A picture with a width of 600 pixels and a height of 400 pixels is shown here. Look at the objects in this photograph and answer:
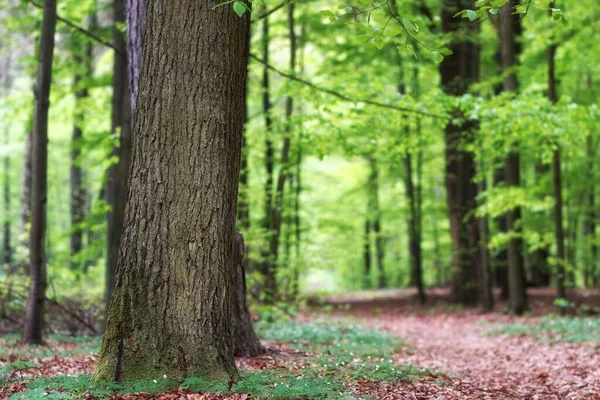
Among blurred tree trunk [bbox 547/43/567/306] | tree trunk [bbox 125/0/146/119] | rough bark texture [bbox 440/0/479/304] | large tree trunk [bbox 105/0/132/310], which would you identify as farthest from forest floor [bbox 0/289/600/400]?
rough bark texture [bbox 440/0/479/304]

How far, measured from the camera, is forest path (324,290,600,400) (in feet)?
20.4

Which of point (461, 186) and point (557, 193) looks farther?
point (461, 186)

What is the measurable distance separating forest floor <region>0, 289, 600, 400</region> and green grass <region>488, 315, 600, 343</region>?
0.02 m

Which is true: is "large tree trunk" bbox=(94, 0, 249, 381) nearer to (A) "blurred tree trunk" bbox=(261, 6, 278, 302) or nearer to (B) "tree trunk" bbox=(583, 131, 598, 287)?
(A) "blurred tree trunk" bbox=(261, 6, 278, 302)

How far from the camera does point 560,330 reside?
11609mm

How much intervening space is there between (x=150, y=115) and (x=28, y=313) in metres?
5.05

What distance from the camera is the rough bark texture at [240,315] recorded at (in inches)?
287

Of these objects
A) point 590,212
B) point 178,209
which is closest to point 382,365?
point 178,209

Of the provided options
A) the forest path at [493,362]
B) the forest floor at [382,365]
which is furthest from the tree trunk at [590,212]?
the forest floor at [382,365]

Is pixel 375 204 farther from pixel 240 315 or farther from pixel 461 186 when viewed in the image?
pixel 240 315

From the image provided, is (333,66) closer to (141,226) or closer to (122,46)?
(122,46)

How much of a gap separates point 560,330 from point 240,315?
24.5 ft

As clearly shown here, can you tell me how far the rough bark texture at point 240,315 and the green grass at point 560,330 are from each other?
6308 mm

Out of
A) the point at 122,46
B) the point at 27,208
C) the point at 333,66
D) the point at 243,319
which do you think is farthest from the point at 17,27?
the point at 243,319
